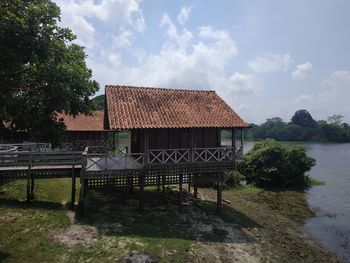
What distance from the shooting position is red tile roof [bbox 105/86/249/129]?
21.3 m

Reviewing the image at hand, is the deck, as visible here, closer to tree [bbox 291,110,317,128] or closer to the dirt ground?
the dirt ground

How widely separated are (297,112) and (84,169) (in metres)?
143

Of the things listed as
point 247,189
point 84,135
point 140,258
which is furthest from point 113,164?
point 84,135

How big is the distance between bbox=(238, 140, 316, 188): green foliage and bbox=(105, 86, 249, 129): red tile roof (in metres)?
15.2

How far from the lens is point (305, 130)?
140 meters

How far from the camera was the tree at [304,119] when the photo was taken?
14475cm

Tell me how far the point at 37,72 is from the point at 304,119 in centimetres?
14114

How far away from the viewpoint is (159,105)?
23328mm

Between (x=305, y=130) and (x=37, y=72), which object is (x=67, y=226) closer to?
(x=37, y=72)

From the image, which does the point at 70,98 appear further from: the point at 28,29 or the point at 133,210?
the point at 133,210

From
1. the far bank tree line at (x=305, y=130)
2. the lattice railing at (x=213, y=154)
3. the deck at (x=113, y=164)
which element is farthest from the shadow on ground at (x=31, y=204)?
the far bank tree line at (x=305, y=130)

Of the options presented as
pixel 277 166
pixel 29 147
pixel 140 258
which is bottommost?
pixel 140 258

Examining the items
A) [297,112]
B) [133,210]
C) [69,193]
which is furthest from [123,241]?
[297,112]

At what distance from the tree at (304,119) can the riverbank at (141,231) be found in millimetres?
127946
